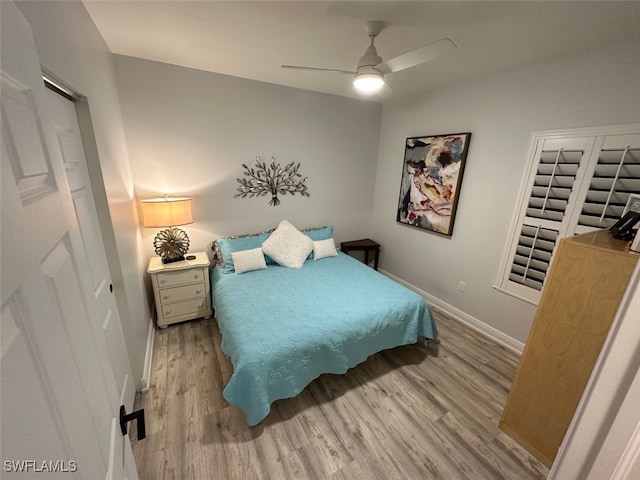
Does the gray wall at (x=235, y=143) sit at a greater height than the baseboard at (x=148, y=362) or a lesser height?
greater

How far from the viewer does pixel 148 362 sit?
212 cm

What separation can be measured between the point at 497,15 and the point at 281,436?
292cm

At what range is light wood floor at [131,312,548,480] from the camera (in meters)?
1.49

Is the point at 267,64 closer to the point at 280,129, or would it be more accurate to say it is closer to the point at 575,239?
the point at 280,129

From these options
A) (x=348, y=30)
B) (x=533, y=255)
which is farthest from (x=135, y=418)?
(x=533, y=255)

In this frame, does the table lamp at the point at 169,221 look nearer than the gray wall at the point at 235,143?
Yes

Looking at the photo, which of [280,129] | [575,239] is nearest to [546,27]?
[575,239]

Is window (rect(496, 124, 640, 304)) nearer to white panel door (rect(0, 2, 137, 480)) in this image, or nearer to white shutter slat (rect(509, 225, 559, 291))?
white shutter slat (rect(509, 225, 559, 291))

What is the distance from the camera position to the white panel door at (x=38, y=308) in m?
0.35

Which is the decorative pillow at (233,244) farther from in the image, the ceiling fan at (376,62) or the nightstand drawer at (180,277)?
the ceiling fan at (376,62)

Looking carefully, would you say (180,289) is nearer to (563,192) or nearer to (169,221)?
(169,221)

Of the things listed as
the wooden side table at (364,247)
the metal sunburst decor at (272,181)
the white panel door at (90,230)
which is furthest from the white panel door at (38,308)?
the wooden side table at (364,247)

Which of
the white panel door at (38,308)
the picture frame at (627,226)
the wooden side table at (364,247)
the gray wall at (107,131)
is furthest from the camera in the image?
the wooden side table at (364,247)

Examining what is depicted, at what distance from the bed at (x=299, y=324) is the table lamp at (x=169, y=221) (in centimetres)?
42
